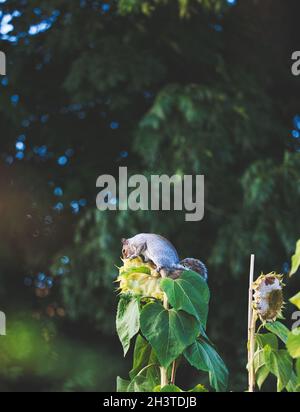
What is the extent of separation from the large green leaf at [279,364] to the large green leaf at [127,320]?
0.48 feet

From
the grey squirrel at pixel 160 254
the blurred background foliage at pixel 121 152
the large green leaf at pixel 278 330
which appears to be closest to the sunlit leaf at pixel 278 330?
the large green leaf at pixel 278 330

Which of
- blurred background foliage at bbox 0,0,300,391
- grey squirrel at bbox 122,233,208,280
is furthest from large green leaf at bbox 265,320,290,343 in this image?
blurred background foliage at bbox 0,0,300,391

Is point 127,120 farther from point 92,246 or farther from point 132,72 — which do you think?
point 92,246

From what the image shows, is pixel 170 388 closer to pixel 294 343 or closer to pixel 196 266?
pixel 294 343

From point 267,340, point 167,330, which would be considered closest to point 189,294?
point 167,330

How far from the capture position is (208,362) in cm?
90

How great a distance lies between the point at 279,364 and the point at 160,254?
20cm

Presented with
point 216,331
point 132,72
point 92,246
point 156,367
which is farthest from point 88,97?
point 156,367

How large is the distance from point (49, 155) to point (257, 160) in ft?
4.21

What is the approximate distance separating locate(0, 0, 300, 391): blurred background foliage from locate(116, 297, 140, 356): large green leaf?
3.40 metres

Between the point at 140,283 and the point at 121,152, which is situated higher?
the point at 121,152

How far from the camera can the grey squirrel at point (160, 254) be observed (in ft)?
3.29

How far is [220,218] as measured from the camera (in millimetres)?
4648

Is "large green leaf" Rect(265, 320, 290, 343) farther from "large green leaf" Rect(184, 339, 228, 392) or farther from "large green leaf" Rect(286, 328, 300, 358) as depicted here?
"large green leaf" Rect(286, 328, 300, 358)
